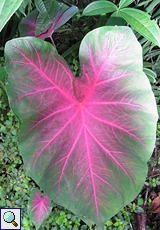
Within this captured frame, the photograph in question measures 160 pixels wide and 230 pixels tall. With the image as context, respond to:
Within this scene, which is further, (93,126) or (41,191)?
(41,191)

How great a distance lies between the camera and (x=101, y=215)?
27.8 inches

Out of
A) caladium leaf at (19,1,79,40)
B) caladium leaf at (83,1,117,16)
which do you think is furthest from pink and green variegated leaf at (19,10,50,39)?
caladium leaf at (83,1,117,16)

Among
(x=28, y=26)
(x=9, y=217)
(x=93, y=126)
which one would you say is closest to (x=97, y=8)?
(x=28, y=26)

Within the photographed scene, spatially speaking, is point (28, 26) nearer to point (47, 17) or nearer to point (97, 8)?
point (47, 17)

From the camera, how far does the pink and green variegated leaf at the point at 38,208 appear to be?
116 cm

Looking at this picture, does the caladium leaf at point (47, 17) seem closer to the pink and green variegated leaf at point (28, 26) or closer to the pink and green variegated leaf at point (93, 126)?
the pink and green variegated leaf at point (28, 26)

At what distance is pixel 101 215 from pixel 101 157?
0.20 meters

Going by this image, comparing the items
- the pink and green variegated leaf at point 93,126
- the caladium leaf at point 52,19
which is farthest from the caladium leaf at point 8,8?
the caladium leaf at point 52,19

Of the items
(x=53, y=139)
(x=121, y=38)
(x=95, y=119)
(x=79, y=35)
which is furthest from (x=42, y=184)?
(x=79, y=35)

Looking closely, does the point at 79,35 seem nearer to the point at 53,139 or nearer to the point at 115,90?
the point at 115,90

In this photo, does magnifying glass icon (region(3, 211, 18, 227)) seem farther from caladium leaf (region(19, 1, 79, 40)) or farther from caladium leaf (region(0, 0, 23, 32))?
caladium leaf (region(0, 0, 23, 32))

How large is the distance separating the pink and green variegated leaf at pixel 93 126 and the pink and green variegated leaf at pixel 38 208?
0.54m

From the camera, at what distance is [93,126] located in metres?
0.76

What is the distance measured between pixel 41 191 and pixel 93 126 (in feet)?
2.57
